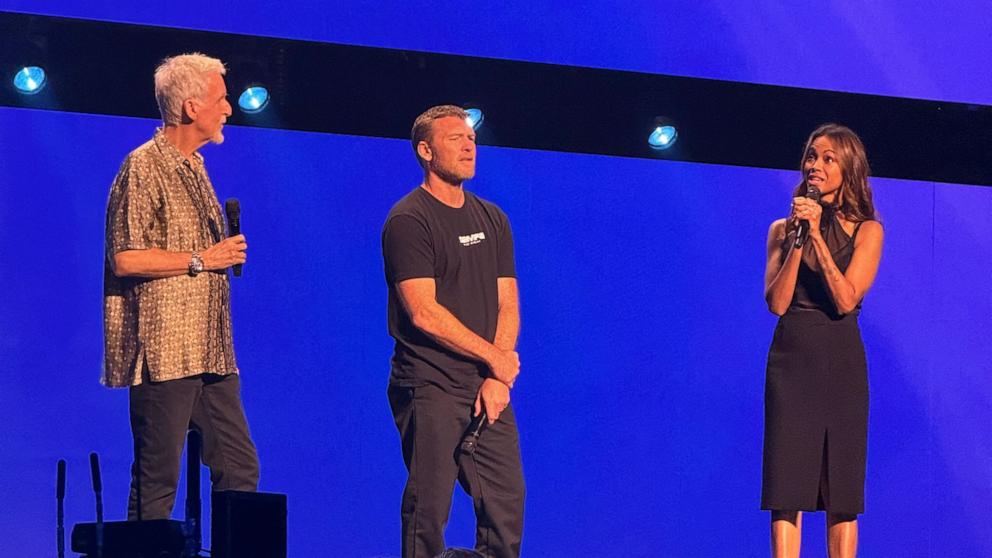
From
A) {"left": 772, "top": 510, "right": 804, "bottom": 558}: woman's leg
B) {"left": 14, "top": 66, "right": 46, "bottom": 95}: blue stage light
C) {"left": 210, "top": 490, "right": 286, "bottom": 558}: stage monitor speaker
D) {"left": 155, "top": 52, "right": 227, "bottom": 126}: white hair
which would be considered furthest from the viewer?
{"left": 14, "top": 66, "right": 46, "bottom": 95}: blue stage light

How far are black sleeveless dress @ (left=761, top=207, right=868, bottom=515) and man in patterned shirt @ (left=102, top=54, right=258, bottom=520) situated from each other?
142cm

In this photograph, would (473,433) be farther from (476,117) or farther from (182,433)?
(476,117)

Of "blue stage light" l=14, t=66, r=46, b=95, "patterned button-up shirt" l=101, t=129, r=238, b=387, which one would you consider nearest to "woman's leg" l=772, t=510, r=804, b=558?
"patterned button-up shirt" l=101, t=129, r=238, b=387

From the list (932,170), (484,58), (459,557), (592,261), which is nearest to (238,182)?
(484,58)

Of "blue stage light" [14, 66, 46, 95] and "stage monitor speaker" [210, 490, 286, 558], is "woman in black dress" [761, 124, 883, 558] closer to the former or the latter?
"stage monitor speaker" [210, 490, 286, 558]

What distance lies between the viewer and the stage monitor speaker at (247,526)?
2.56m

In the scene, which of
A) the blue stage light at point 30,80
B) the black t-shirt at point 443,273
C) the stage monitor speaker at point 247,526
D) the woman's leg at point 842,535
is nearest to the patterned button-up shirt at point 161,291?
the black t-shirt at point 443,273

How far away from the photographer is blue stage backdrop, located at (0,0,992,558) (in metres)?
4.52

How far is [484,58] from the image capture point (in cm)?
486

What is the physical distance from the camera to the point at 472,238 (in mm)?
3684

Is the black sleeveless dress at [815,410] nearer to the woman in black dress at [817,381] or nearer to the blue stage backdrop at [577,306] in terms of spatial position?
the woman in black dress at [817,381]

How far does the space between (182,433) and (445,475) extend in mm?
705

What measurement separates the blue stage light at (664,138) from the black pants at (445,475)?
1.89 metres

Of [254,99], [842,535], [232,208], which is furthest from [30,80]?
[842,535]
